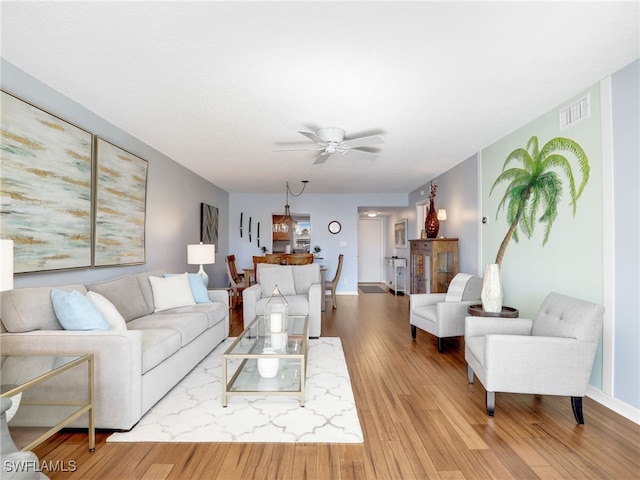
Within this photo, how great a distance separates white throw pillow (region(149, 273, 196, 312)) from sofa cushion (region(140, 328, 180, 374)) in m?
0.87

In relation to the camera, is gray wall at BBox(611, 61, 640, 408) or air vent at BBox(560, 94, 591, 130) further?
air vent at BBox(560, 94, 591, 130)

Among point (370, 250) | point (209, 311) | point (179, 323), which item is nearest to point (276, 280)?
point (209, 311)

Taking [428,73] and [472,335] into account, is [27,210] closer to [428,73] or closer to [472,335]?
[428,73]

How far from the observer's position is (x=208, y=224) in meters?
6.31

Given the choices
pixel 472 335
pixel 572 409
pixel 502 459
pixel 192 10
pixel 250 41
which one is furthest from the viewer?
pixel 472 335

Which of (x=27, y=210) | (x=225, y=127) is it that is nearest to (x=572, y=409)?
(x=225, y=127)

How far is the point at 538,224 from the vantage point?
3285mm

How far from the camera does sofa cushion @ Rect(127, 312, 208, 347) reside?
2896 millimetres

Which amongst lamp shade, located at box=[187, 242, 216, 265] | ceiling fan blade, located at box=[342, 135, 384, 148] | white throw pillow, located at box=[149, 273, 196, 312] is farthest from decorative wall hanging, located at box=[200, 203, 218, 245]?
ceiling fan blade, located at box=[342, 135, 384, 148]

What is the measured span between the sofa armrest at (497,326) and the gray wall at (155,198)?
11.4 feet

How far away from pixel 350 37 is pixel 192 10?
0.88 meters

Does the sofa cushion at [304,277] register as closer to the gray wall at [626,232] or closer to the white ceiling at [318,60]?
the white ceiling at [318,60]

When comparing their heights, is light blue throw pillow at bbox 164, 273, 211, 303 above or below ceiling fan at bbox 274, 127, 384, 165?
below

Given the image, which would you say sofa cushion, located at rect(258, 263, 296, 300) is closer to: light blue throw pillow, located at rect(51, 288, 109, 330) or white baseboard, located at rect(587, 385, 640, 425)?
light blue throw pillow, located at rect(51, 288, 109, 330)
